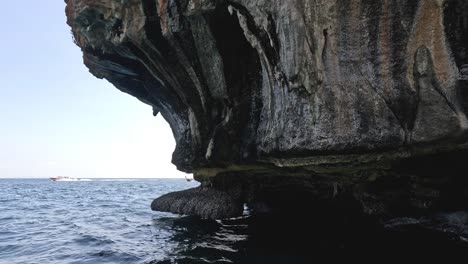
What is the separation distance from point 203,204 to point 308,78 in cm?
918

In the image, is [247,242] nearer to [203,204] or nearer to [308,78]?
[308,78]

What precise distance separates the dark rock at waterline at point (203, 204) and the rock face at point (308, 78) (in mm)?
338

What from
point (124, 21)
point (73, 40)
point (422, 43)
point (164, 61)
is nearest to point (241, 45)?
point (164, 61)

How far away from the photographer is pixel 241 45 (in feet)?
38.6

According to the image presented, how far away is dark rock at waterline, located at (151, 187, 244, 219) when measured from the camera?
617 inches

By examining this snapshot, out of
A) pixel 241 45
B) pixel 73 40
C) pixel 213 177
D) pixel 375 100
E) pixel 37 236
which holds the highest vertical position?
pixel 73 40

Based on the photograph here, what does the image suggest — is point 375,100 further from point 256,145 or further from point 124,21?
point 124,21

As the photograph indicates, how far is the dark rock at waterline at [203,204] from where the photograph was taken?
1568 centimetres

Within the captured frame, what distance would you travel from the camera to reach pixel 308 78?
29.5 ft

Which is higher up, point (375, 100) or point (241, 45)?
point (241, 45)

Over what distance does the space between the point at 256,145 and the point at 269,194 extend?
5.53 metres

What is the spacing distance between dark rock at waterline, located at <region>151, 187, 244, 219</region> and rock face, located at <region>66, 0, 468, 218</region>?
13.3 inches

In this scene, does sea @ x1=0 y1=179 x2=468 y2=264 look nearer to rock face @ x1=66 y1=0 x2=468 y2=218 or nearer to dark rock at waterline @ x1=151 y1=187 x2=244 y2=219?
dark rock at waterline @ x1=151 y1=187 x2=244 y2=219

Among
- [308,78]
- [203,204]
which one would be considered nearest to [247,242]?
[308,78]
